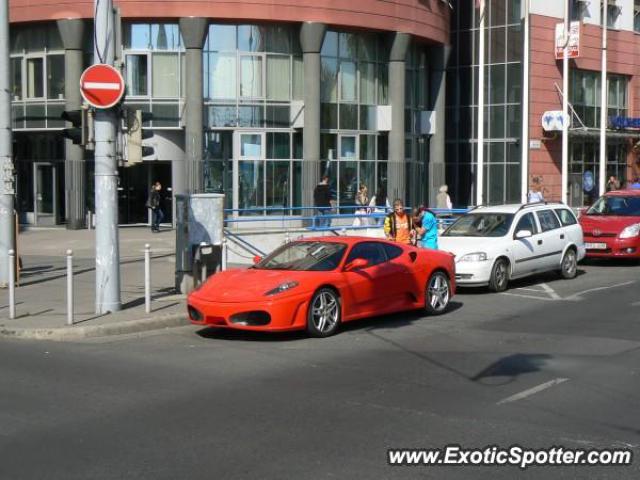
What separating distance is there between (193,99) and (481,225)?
623 inches

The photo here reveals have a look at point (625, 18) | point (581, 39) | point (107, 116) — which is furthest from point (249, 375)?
point (625, 18)

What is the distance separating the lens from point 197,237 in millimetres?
15125

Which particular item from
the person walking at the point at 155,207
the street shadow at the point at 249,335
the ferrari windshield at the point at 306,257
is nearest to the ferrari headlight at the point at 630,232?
the ferrari windshield at the point at 306,257

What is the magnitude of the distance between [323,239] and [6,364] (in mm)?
4891

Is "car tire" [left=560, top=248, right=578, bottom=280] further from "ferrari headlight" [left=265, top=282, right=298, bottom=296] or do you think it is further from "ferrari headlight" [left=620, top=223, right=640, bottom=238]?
"ferrari headlight" [left=265, top=282, right=298, bottom=296]

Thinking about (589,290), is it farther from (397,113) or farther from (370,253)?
(397,113)

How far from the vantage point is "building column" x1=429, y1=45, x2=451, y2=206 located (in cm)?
3850

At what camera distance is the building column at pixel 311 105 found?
3247 cm

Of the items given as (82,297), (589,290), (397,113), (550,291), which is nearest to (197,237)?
(82,297)

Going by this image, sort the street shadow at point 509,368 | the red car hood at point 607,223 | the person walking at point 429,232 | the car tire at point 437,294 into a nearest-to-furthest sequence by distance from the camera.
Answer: the street shadow at point 509,368, the car tire at point 437,294, the person walking at point 429,232, the red car hood at point 607,223

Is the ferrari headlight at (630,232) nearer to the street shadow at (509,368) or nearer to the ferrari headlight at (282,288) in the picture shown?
the street shadow at (509,368)

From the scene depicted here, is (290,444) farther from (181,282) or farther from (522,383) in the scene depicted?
(181,282)

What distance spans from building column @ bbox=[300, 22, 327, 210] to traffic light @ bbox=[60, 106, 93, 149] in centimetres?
1954

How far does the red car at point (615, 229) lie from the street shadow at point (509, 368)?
1164 centimetres
